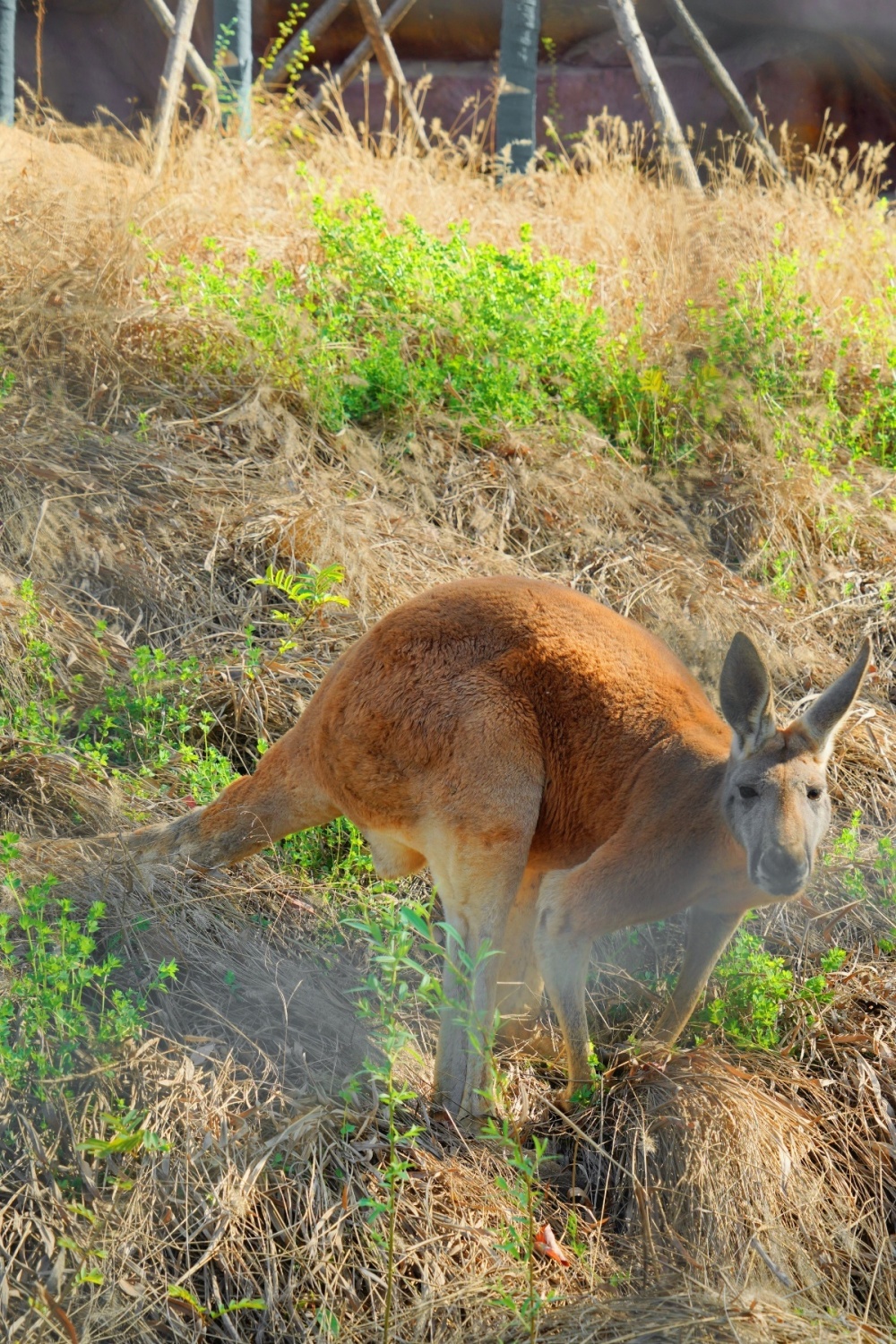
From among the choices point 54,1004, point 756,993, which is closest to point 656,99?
point 756,993

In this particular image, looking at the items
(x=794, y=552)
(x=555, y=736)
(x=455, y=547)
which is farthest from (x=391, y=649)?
(x=794, y=552)

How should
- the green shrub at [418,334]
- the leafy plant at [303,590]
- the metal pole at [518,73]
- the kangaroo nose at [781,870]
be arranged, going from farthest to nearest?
1. the metal pole at [518,73]
2. the green shrub at [418,334]
3. the leafy plant at [303,590]
4. the kangaroo nose at [781,870]

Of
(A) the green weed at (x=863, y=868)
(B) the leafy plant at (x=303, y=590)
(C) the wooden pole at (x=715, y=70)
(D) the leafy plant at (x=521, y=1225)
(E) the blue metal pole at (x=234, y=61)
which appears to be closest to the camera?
(D) the leafy plant at (x=521, y=1225)

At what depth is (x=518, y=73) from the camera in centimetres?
917

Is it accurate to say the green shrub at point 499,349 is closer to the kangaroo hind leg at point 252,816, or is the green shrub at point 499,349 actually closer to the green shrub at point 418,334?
the green shrub at point 418,334

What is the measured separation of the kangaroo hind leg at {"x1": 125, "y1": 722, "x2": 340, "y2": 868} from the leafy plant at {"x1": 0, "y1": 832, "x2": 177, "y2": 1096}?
44cm

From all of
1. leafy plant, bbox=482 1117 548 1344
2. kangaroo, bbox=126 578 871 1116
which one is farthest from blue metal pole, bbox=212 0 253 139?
leafy plant, bbox=482 1117 548 1344

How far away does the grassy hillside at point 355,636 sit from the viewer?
2828 millimetres

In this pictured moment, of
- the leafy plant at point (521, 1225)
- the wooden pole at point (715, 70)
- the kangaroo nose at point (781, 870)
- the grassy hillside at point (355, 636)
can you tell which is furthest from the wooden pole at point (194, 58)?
the leafy plant at point (521, 1225)

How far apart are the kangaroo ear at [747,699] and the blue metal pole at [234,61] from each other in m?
6.15

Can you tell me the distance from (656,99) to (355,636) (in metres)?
5.24

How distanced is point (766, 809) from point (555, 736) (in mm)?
679

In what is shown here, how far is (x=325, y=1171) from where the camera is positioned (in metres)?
3.01

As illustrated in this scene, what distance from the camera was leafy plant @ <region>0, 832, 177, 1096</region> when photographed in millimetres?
2916
